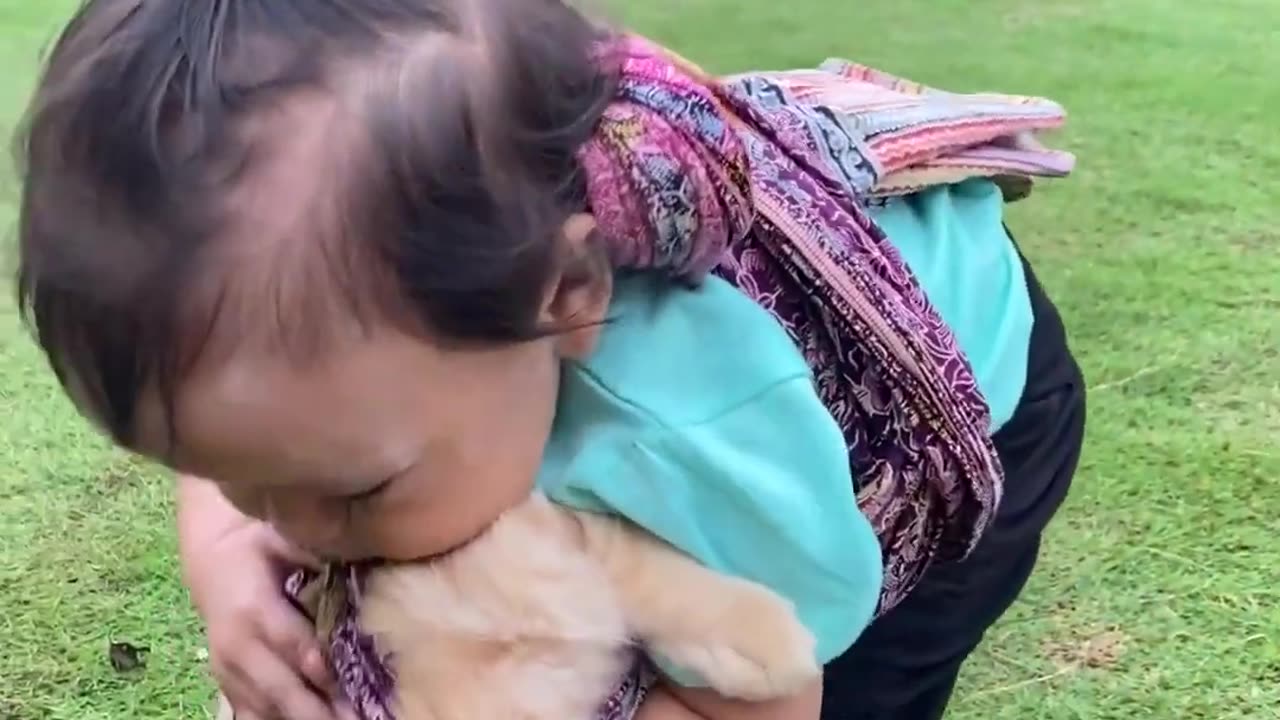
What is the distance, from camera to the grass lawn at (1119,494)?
141 cm

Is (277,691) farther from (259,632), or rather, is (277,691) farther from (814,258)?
(814,258)

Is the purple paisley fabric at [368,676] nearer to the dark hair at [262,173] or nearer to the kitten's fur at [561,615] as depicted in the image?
the kitten's fur at [561,615]

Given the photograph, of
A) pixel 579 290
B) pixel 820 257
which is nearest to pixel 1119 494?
pixel 820 257

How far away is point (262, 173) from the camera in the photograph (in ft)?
2.04

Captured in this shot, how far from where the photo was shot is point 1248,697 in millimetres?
1352

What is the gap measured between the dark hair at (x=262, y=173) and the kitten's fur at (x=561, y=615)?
129 millimetres

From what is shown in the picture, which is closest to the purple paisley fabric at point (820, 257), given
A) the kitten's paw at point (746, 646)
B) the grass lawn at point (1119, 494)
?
the kitten's paw at point (746, 646)

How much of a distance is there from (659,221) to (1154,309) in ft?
4.28

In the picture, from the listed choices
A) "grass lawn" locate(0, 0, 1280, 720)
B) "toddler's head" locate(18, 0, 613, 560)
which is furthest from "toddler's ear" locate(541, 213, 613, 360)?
"grass lawn" locate(0, 0, 1280, 720)

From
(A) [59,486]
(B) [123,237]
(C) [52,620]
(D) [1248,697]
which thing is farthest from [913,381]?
(A) [59,486]

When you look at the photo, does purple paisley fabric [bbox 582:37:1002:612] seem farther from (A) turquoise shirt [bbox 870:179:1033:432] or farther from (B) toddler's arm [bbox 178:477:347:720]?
(B) toddler's arm [bbox 178:477:347:720]

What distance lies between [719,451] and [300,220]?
21 cm

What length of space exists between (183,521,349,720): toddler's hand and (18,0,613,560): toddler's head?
0.71 ft

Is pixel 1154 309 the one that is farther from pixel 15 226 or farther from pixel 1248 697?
pixel 15 226
